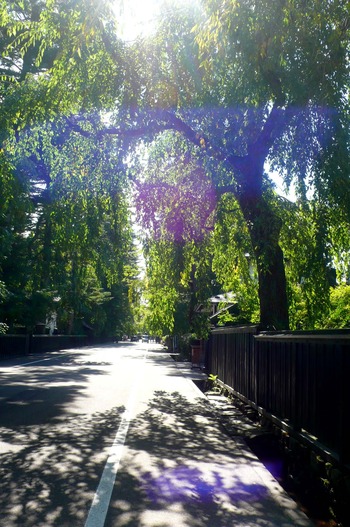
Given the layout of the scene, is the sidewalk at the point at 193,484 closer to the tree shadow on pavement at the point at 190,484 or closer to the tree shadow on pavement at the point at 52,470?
the tree shadow on pavement at the point at 190,484

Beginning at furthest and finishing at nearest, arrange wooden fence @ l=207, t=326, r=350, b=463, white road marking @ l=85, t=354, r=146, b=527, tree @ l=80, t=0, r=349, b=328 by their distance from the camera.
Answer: tree @ l=80, t=0, r=349, b=328 → wooden fence @ l=207, t=326, r=350, b=463 → white road marking @ l=85, t=354, r=146, b=527

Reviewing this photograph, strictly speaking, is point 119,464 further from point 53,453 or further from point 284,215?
point 284,215

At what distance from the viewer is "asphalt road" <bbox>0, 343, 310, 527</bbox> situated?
15.7 ft

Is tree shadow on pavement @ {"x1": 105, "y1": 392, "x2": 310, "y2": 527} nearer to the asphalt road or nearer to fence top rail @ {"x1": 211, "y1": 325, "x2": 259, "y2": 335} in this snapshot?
the asphalt road

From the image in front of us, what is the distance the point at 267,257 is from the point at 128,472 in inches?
204

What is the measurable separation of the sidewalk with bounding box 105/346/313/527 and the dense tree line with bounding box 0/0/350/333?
3406mm

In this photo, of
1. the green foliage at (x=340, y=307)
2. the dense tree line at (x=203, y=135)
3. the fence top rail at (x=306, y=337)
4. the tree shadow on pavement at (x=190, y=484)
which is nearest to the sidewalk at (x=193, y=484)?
the tree shadow on pavement at (x=190, y=484)

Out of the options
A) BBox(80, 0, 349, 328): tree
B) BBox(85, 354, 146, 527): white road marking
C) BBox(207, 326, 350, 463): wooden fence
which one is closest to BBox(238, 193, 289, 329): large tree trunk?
BBox(80, 0, 349, 328): tree

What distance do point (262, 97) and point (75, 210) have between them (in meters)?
5.50

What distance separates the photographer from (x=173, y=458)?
23.1 feet

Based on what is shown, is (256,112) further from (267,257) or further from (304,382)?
(304,382)

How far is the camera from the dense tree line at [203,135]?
8.21 m

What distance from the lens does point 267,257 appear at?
10.1m

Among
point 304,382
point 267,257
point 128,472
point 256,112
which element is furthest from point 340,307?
point 128,472
